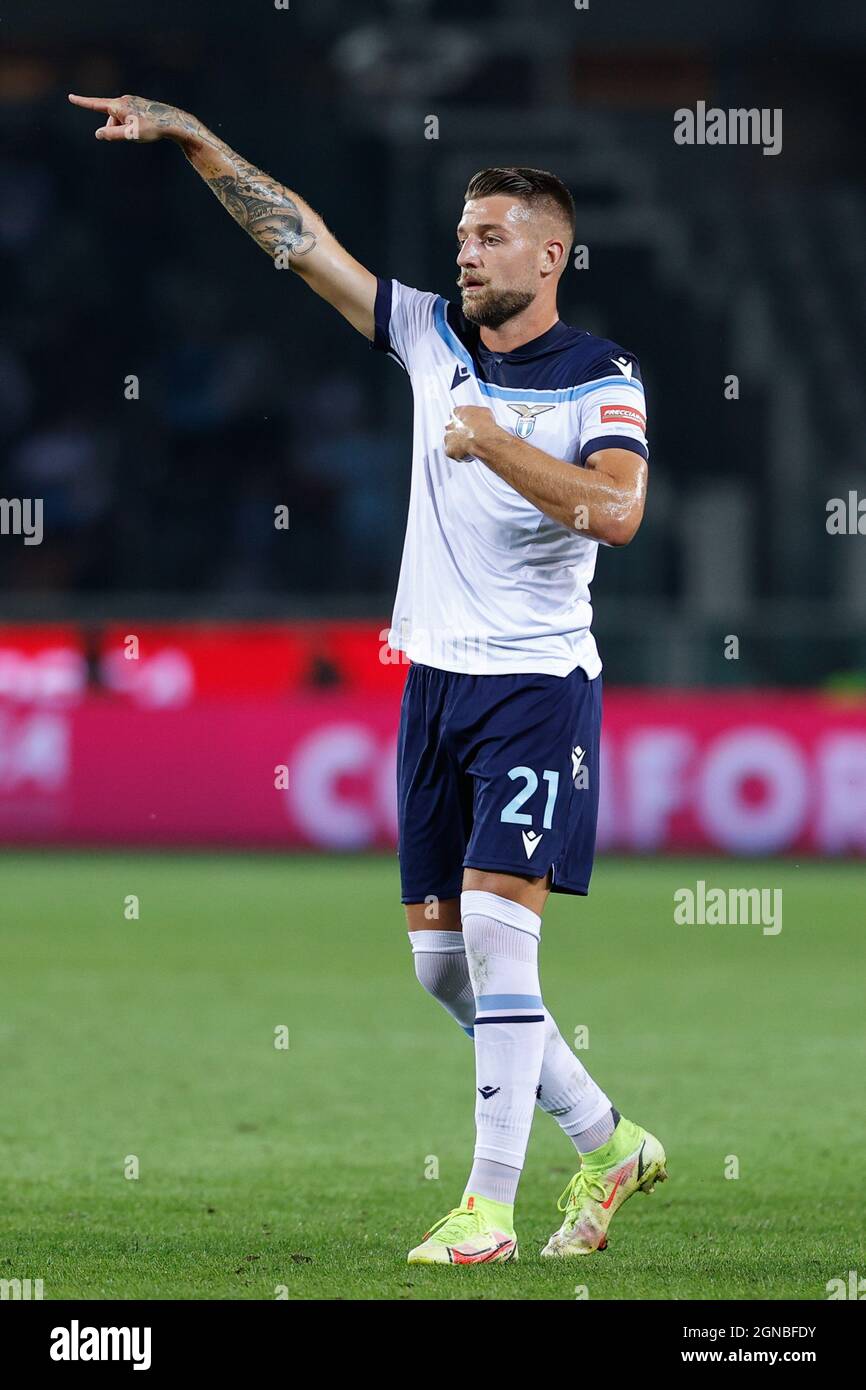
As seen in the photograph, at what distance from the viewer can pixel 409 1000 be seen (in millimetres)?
9344

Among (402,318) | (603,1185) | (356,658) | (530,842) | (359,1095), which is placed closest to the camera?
(530,842)

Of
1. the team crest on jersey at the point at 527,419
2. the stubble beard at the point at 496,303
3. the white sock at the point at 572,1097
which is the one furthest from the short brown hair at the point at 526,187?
the white sock at the point at 572,1097

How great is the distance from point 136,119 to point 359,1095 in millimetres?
3439

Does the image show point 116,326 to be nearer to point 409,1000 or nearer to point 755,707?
point 755,707

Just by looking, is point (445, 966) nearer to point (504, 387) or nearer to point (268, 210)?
point (504, 387)

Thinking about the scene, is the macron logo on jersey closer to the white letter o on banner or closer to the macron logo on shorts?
the macron logo on shorts

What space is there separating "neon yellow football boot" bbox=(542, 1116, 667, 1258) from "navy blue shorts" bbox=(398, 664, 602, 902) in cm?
64

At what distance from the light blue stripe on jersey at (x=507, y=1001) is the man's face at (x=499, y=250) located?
60.1 inches

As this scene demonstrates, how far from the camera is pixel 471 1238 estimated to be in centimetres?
441

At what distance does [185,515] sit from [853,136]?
1144cm

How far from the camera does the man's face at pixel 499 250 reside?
464cm

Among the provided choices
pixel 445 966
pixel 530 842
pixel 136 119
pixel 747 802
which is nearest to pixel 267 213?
pixel 136 119

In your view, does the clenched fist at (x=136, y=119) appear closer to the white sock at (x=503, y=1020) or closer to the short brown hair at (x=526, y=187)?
the short brown hair at (x=526, y=187)

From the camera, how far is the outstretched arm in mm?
4918
